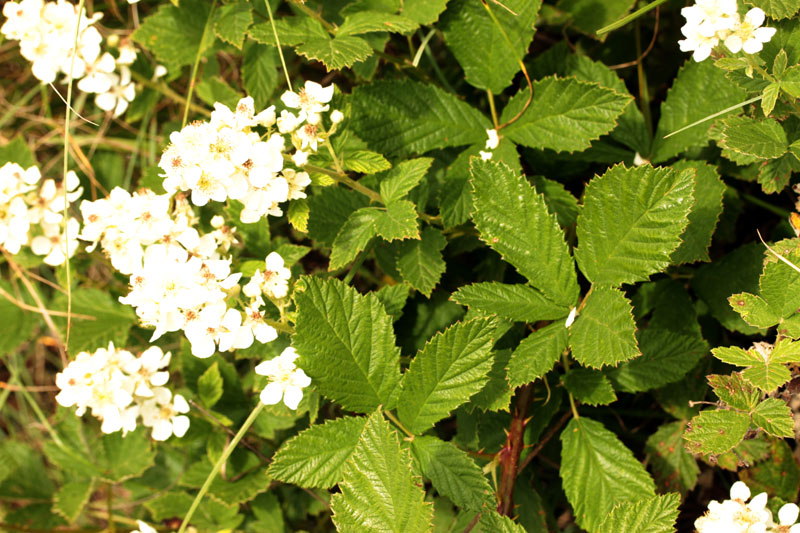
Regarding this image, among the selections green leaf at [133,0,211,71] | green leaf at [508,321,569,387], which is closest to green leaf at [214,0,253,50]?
green leaf at [133,0,211,71]

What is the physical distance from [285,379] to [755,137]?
4.60ft

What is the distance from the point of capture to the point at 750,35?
165 cm

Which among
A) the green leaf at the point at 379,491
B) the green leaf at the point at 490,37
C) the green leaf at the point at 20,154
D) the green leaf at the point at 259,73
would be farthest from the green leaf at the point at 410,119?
the green leaf at the point at 20,154

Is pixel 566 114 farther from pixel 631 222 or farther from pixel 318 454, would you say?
pixel 318 454

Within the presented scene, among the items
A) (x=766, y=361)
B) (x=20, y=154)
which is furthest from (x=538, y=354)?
(x=20, y=154)

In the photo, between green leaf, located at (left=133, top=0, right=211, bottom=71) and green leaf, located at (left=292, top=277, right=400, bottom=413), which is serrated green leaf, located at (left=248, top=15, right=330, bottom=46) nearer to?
green leaf, located at (left=133, top=0, right=211, bottom=71)

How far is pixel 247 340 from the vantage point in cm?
177

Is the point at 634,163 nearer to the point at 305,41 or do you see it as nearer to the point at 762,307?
the point at 762,307

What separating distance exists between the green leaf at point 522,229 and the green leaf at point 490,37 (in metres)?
0.49

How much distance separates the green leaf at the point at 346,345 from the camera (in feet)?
5.85

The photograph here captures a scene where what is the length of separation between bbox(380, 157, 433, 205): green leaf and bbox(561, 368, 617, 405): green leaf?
28.3 inches

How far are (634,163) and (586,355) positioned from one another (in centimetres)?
84

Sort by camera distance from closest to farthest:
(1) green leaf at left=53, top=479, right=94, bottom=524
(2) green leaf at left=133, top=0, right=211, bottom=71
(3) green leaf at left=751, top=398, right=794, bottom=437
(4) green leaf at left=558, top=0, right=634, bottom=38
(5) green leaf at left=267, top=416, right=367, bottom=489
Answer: (3) green leaf at left=751, top=398, right=794, bottom=437, (5) green leaf at left=267, top=416, right=367, bottom=489, (4) green leaf at left=558, top=0, right=634, bottom=38, (2) green leaf at left=133, top=0, right=211, bottom=71, (1) green leaf at left=53, top=479, right=94, bottom=524

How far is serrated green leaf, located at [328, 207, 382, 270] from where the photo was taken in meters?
1.88
